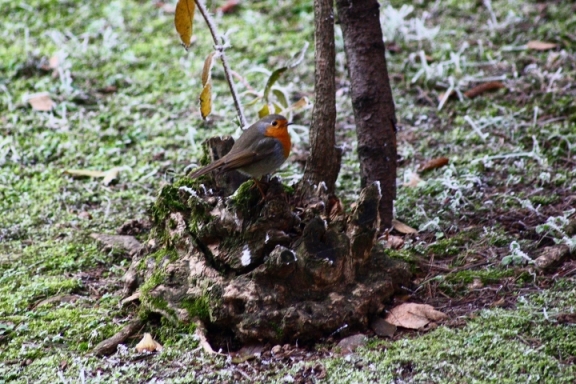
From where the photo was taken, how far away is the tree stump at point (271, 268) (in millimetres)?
3125

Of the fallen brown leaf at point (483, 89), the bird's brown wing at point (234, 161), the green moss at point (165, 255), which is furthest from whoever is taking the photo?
the fallen brown leaf at point (483, 89)

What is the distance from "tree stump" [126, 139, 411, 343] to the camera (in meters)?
3.12

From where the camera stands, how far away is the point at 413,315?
10.7ft

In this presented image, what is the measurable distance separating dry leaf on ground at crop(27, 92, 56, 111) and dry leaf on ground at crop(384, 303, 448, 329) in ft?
12.9

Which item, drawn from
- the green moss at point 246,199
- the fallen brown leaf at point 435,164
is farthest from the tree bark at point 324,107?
the fallen brown leaf at point 435,164

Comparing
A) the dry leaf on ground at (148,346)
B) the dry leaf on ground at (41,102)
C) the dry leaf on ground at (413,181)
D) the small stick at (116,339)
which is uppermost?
the dry leaf on ground at (41,102)

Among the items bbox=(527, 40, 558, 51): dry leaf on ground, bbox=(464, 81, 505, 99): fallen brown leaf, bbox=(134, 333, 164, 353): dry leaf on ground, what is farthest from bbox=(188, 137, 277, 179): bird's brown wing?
bbox=(527, 40, 558, 51): dry leaf on ground

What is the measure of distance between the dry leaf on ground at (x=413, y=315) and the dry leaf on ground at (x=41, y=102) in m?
3.94

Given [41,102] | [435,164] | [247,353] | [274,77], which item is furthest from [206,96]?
[41,102]

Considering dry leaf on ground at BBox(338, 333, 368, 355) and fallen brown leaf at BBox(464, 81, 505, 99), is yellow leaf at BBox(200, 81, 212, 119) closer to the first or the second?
dry leaf on ground at BBox(338, 333, 368, 355)

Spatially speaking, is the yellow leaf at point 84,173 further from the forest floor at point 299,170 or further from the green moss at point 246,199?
the green moss at point 246,199

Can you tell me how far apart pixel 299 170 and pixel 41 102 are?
8.17 feet

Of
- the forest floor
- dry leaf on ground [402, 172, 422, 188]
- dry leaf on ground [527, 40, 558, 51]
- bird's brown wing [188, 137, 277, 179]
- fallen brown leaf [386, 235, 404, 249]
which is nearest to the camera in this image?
the forest floor

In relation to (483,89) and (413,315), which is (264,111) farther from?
(483,89)
